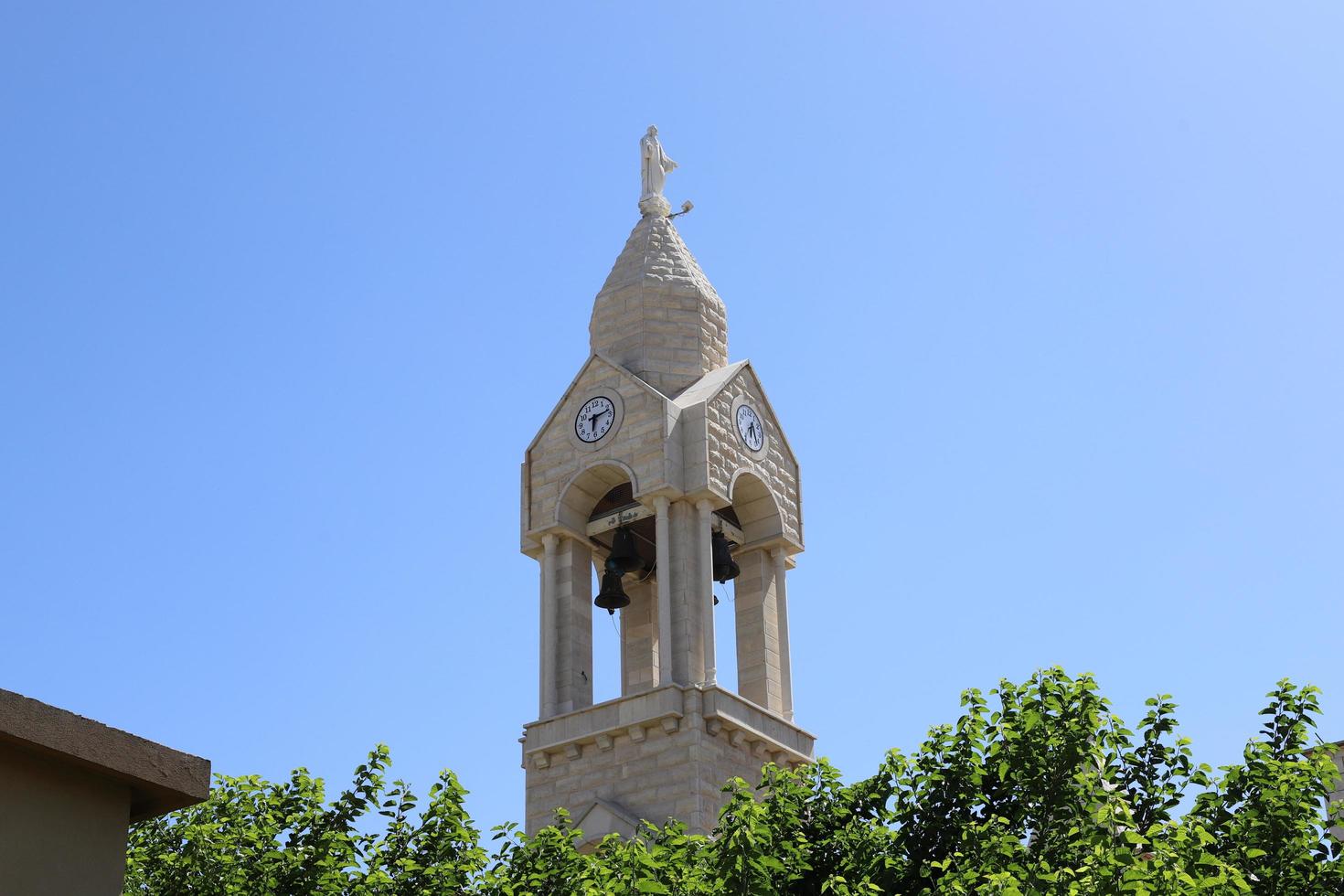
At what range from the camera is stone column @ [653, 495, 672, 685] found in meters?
35.9

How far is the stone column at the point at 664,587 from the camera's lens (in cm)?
3588

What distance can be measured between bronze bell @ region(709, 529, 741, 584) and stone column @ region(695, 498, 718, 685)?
677 mm

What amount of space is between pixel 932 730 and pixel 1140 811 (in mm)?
2245

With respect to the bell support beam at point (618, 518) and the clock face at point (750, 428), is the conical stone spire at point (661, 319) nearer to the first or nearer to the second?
the clock face at point (750, 428)

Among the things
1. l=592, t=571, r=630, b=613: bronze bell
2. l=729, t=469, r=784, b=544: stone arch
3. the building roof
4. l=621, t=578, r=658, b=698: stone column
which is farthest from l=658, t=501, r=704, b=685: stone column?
the building roof

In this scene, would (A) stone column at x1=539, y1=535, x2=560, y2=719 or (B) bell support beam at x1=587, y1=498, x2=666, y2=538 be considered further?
(B) bell support beam at x1=587, y1=498, x2=666, y2=538

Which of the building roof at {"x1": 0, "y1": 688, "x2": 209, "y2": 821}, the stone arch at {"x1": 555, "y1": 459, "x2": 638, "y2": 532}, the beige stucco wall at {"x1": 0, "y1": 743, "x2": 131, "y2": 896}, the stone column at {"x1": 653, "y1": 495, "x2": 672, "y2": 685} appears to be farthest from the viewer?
the stone arch at {"x1": 555, "y1": 459, "x2": 638, "y2": 532}

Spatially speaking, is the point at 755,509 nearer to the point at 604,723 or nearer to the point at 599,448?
the point at 599,448

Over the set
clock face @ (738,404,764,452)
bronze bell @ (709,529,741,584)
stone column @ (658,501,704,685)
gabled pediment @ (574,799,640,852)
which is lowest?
gabled pediment @ (574,799,640,852)

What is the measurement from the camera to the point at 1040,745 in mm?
19656

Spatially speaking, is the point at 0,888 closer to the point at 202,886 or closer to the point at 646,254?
the point at 202,886

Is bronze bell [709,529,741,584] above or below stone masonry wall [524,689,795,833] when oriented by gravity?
above

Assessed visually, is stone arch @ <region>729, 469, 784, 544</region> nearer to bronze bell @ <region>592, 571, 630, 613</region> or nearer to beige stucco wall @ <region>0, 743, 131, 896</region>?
bronze bell @ <region>592, 571, 630, 613</region>

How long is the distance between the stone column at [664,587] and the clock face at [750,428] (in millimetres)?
2754
